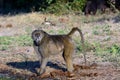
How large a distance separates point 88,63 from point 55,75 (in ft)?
Answer: 4.17

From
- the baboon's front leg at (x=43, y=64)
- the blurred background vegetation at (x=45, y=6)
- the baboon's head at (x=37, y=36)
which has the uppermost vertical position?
the baboon's head at (x=37, y=36)

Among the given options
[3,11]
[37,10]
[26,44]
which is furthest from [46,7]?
[26,44]

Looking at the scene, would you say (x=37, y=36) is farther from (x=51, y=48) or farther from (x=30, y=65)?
(x=30, y=65)

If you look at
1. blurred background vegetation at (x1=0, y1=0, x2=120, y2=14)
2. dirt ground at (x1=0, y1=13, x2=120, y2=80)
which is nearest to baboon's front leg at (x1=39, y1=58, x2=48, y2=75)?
dirt ground at (x1=0, y1=13, x2=120, y2=80)

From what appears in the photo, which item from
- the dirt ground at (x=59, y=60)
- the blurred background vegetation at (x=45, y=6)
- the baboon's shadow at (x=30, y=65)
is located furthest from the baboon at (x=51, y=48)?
the blurred background vegetation at (x=45, y=6)

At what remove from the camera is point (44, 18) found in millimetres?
19469

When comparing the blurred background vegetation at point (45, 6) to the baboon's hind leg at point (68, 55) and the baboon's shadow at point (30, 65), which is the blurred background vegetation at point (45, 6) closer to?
the baboon's shadow at point (30, 65)

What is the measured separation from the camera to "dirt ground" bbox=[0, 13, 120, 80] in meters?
9.68

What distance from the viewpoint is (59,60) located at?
11383 mm

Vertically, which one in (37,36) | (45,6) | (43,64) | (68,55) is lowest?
(45,6)

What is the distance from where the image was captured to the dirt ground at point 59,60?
31.8 feet

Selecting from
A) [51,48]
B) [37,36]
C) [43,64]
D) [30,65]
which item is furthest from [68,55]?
[30,65]

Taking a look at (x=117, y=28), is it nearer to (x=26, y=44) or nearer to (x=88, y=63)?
(x=26, y=44)

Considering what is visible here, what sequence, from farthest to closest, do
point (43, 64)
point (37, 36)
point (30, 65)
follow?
point (30, 65) → point (43, 64) → point (37, 36)
